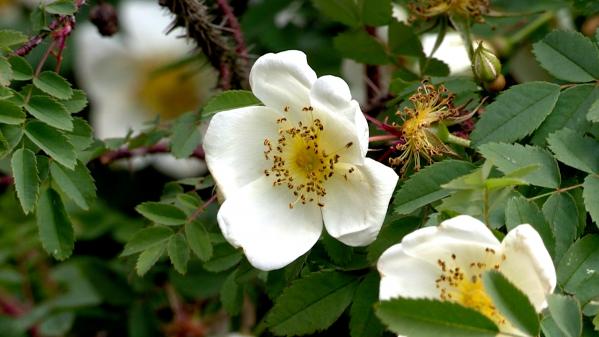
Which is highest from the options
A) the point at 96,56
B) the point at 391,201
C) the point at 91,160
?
the point at 391,201

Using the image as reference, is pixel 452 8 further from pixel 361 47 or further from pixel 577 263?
pixel 577 263

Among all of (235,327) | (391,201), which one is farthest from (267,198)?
(235,327)

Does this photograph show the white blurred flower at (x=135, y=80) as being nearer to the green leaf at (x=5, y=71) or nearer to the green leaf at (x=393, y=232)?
the green leaf at (x=5, y=71)

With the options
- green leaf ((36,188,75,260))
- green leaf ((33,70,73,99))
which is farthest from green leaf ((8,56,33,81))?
green leaf ((36,188,75,260))

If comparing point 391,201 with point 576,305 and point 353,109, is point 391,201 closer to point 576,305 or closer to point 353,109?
point 353,109

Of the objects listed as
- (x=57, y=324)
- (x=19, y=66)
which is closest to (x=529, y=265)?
(x=19, y=66)
